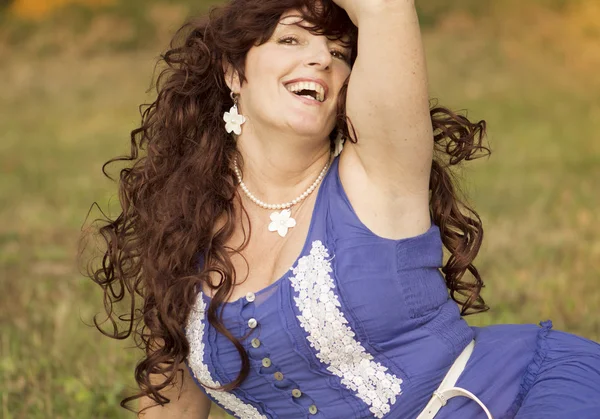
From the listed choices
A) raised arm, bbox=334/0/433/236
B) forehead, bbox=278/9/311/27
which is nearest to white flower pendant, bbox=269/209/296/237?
raised arm, bbox=334/0/433/236

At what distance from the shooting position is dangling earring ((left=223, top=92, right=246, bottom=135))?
324 centimetres

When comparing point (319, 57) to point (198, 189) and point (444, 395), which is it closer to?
point (198, 189)

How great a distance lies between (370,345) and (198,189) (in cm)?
77

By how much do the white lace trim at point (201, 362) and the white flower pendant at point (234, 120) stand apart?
554mm

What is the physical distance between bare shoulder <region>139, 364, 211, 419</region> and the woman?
6 centimetres

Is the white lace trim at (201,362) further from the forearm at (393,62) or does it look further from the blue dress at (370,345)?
the forearm at (393,62)

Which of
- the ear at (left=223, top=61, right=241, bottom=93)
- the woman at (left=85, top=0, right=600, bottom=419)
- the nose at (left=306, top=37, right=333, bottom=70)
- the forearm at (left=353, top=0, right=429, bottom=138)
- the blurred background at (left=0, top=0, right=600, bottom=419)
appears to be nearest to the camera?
the forearm at (left=353, top=0, right=429, bottom=138)

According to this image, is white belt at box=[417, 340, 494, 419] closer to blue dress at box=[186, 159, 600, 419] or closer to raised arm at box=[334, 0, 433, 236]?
blue dress at box=[186, 159, 600, 419]

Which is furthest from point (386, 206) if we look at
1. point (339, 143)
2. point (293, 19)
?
point (293, 19)

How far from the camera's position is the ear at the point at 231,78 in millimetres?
3217

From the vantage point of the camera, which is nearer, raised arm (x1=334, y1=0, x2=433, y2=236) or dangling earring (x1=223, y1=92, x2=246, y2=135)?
raised arm (x1=334, y1=0, x2=433, y2=236)

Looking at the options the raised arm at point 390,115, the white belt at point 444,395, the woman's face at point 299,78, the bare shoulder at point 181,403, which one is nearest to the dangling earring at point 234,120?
the woman's face at point 299,78

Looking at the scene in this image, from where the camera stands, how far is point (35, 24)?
51.8 ft

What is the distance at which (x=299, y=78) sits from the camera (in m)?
2.93
